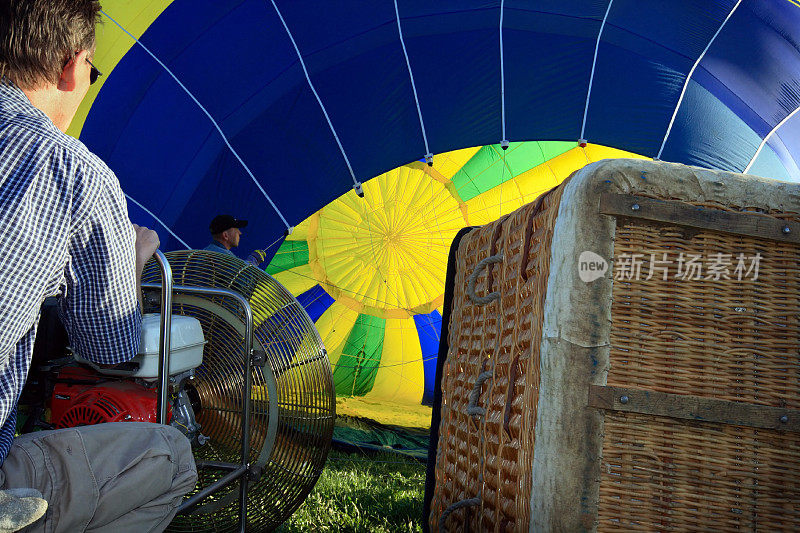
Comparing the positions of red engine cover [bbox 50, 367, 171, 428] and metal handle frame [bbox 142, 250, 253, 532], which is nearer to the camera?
metal handle frame [bbox 142, 250, 253, 532]

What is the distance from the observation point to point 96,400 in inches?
77.5

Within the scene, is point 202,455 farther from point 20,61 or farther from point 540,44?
point 540,44

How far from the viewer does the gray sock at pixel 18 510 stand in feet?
3.44

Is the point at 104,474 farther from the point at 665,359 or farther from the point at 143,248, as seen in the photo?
the point at 665,359

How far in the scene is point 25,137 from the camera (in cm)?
122

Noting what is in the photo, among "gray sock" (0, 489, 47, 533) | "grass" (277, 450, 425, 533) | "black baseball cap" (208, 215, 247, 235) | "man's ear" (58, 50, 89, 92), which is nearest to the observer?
"gray sock" (0, 489, 47, 533)

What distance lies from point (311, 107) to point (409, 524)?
331 centimetres

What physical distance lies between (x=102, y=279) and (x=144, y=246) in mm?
320

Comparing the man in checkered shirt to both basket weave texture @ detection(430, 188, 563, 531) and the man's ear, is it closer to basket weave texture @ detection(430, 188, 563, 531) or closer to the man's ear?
the man's ear

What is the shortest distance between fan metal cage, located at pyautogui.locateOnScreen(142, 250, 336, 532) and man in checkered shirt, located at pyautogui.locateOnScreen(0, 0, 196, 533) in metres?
1.04

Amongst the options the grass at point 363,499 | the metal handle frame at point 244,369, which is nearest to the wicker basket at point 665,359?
the metal handle frame at point 244,369

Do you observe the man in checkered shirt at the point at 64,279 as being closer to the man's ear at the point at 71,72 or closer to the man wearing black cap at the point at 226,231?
the man's ear at the point at 71,72

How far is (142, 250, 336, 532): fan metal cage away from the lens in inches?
98.7

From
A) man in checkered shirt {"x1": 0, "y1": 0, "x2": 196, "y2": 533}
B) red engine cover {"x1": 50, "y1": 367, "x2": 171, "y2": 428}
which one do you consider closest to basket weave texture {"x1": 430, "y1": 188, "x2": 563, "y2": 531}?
man in checkered shirt {"x1": 0, "y1": 0, "x2": 196, "y2": 533}
